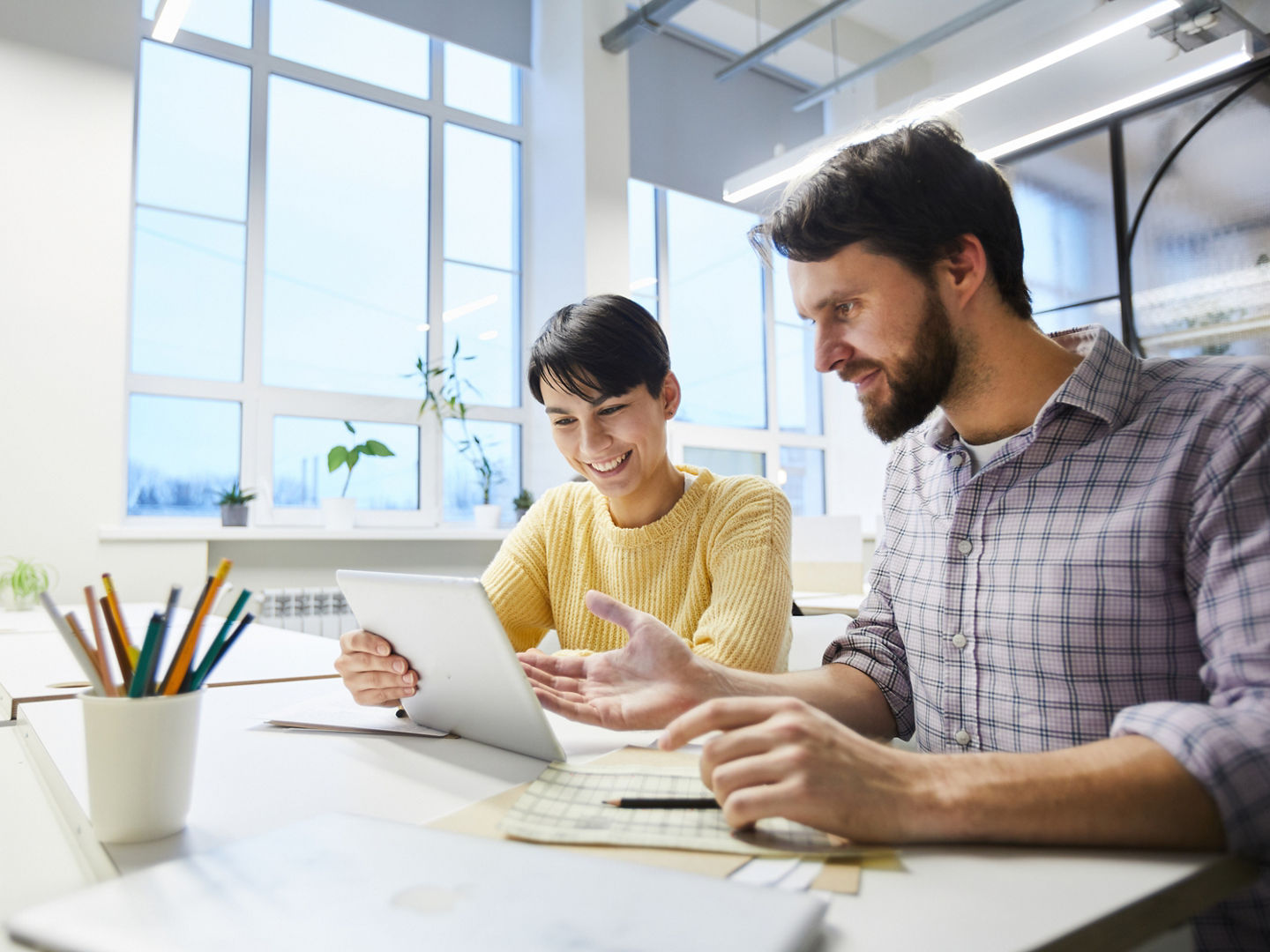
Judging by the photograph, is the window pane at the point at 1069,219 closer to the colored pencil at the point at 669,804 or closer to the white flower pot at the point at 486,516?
the white flower pot at the point at 486,516

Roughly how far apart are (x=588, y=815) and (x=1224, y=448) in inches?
27.7

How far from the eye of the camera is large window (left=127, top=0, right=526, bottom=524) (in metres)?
3.56

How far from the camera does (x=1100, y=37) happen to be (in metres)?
3.02

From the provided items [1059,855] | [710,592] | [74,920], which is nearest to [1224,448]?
[1059,855]

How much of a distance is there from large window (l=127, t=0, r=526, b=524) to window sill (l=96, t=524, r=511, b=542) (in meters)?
0.23

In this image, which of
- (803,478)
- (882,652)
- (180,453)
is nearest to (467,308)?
(180,453)

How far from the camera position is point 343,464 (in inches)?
144

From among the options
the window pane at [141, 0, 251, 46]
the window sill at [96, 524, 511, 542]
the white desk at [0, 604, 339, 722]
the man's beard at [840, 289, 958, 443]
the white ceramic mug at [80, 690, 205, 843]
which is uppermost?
the window pane at [141, 0, 251, 46]

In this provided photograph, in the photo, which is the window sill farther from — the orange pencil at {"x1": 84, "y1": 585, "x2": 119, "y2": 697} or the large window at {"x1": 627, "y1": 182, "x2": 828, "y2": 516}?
the orange pencil at {"x1": 84, "y1": 585, "x2": 119, "y2": 697}

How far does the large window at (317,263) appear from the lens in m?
3.56

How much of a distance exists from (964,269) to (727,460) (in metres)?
4.07

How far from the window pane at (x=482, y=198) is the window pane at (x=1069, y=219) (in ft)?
8.31

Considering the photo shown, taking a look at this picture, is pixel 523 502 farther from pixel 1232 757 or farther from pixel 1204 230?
pixel 1232 757

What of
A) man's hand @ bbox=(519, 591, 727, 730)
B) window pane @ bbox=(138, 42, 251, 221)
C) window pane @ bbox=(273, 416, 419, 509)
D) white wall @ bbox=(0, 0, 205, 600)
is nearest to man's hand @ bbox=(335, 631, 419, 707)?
man's hand @ bbox=(519, 591, 727, 730)
